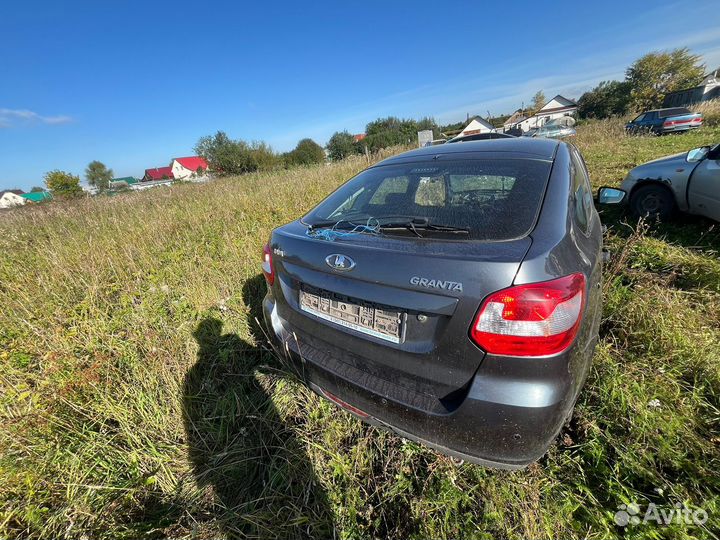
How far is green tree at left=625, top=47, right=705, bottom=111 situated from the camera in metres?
35.6

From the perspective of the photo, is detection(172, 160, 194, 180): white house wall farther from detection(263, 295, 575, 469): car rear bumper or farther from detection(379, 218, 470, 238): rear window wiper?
detection(263, 295, 575, 469): car rear bumper

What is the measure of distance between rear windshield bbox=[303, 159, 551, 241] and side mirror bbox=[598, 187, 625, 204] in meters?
1.84

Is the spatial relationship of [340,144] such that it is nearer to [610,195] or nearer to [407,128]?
[407,128]

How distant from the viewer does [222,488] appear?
1.67 metres

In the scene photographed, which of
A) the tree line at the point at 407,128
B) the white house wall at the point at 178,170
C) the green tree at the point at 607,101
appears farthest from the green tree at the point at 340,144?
the white house wall at the point at 178,170

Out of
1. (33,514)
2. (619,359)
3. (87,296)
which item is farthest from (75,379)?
(619,359)

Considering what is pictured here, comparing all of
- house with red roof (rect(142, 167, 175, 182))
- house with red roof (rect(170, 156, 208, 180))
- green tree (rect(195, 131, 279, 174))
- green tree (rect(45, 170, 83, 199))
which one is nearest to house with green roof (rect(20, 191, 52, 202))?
green tree (rect(45, 170, 83, 199))

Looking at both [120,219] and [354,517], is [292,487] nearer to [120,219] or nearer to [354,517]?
[354,517]

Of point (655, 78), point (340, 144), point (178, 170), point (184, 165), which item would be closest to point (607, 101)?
point (655, 78)

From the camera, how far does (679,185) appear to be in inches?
152

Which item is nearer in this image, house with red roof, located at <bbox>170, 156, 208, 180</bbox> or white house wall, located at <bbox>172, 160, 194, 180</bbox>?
house with red roof, located at <bbox>170, 156, 208, 180</bbox>

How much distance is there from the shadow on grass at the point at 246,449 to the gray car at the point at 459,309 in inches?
22.1

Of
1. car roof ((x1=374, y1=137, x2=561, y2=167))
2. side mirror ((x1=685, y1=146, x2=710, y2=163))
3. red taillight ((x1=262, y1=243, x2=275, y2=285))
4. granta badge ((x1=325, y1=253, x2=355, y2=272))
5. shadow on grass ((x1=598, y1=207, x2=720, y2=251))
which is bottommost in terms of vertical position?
shadow on grass ((x1=598, y1=207, x2=720, y2=251))

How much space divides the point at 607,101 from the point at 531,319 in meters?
54.9
